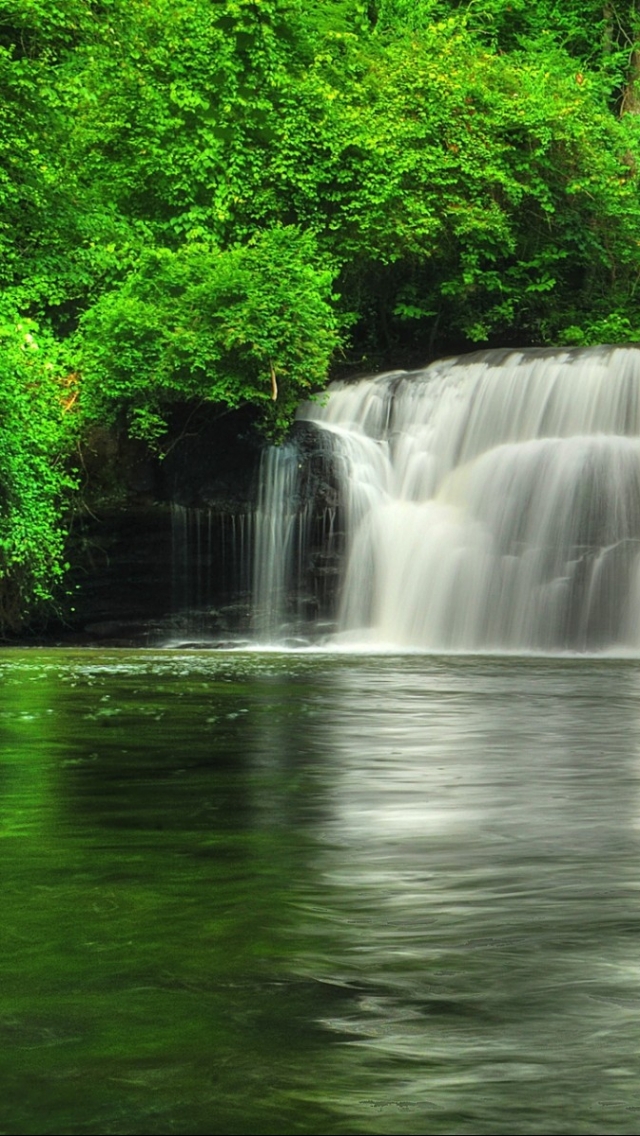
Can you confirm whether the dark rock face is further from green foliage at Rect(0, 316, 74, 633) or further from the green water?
the green water

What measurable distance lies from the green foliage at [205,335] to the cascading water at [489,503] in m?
1.27

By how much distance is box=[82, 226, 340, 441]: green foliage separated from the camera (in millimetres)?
22719

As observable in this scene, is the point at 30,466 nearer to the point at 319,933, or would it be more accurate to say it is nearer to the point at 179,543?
the point at 179,543

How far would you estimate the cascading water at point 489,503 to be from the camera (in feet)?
69.5

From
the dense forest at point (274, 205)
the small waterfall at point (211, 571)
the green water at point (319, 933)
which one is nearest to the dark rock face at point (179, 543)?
the small waterfall at point (211, 571)

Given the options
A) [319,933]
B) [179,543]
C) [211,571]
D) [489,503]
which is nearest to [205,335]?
[179,543]

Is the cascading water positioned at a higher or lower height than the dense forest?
lower

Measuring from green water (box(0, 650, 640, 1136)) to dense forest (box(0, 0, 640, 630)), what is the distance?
41.1ft

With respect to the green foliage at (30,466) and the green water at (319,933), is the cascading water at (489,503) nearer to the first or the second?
the green foliage at (30,466)

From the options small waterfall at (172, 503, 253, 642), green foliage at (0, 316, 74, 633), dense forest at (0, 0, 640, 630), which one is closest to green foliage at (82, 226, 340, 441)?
dense forest at (0, 0, 640, 630)

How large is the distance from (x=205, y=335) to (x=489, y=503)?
161 inches

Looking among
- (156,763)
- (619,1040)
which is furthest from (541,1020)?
(156,763)

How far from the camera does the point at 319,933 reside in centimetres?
431

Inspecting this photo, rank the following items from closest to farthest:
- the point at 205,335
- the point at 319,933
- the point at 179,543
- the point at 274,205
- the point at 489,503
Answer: the point at 319,933 < the point at 489,503 < the point at 205,335 < the point at 179,543 < the point at 274,205
